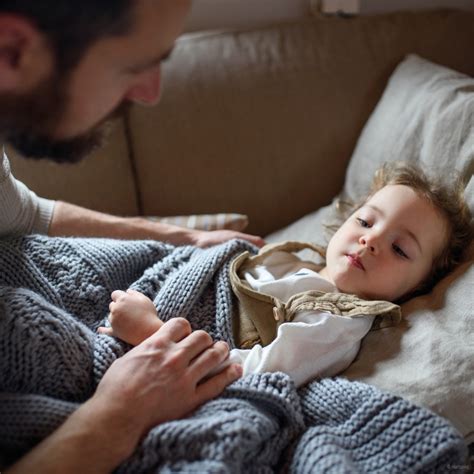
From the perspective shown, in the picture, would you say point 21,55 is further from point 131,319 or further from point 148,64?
point 131,319

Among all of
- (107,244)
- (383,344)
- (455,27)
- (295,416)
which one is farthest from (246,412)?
(455,27)

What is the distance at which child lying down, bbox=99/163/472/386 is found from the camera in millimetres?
1274

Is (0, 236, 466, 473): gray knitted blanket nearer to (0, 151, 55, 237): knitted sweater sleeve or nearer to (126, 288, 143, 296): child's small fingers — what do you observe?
(126, 288, 143, 296): child's small fingers

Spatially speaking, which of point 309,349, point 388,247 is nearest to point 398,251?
point 388,247

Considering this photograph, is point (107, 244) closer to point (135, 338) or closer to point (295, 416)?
point (135, 338)

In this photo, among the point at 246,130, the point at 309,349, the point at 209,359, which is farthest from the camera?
the point at 246,130

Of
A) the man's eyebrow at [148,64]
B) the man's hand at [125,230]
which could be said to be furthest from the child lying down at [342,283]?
the man's eyebrow at [148,64]

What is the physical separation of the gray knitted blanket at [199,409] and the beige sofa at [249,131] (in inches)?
24.1

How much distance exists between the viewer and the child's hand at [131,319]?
1.23m

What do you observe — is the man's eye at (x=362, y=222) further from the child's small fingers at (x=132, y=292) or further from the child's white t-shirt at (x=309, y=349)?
the child's small fingers at (x=132, y=292)

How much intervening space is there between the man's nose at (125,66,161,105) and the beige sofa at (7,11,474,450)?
2.53 feet

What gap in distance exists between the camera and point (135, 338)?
4.02ft

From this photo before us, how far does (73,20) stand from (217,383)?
0.63m

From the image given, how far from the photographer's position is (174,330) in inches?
47.6
